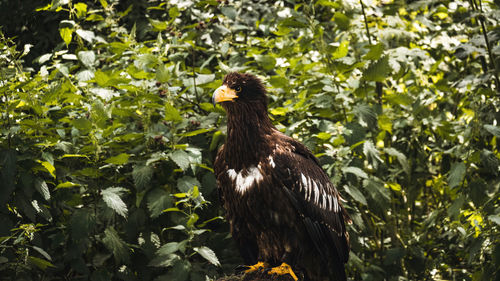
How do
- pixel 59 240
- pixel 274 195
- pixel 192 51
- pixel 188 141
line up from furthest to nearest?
pixel 192 51 < pixel 188 141 < pixel 59 240 < pixel 274 195

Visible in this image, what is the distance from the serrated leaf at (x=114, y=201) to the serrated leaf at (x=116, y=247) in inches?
9.9

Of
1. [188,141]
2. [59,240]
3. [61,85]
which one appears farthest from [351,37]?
[59,240]

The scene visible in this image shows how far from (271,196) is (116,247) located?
1135mm

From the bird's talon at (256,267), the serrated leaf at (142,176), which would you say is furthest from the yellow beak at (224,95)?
the bird's talon at (256,267)

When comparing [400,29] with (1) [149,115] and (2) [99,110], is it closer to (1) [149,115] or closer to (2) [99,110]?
(1) [149,115]

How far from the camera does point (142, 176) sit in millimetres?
3748

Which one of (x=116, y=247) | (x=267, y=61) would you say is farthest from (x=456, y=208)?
(x=116, y=247)

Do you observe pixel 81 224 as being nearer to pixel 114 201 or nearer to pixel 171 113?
pixel 114 201

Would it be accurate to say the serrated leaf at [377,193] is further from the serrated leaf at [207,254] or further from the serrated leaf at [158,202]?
the serrated leaf at [158,202]

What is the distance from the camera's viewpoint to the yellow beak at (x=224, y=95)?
3.38m

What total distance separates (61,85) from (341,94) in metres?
2.01

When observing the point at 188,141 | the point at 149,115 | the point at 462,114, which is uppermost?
the point at 149,115

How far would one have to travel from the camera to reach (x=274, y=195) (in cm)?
329

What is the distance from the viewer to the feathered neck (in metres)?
3.35
